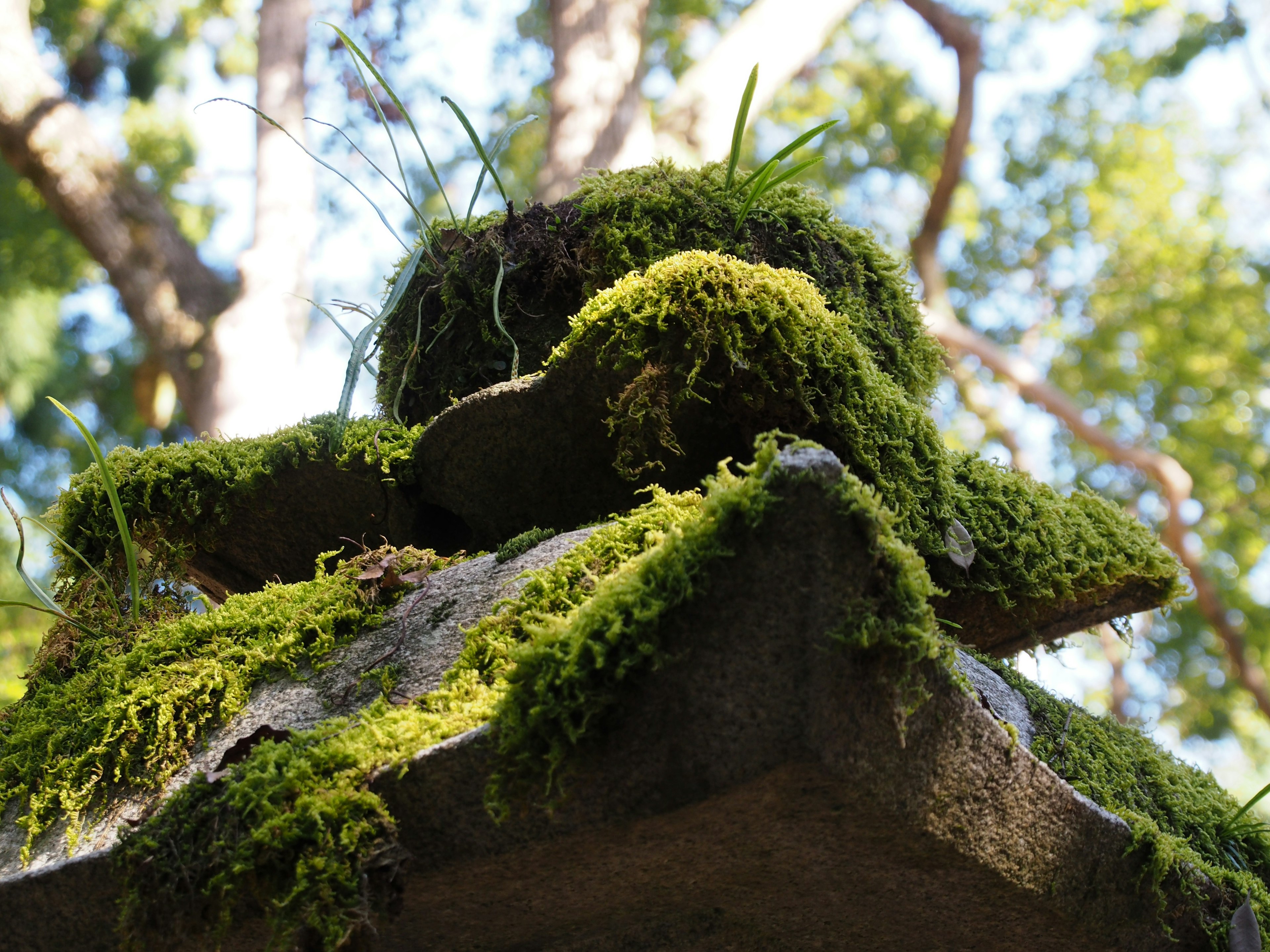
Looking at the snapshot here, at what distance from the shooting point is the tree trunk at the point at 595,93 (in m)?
5.26

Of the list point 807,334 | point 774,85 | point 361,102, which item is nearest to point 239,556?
point 807,334

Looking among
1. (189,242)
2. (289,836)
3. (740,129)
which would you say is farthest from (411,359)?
(189,242)

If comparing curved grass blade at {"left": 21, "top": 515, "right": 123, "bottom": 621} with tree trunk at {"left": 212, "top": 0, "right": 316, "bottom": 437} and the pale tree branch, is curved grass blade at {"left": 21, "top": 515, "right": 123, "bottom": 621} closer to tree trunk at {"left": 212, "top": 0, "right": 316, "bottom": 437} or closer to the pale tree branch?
tree trunk at {"left": 212, "top": 0, "right": 316, "bottom": 437}

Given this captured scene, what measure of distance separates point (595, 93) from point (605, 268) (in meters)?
3.95

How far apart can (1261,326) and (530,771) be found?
1339 centimetres

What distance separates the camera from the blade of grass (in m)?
1.90

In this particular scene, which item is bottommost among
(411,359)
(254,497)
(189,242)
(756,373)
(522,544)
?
(522,544)

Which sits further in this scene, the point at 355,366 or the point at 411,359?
the point at 411,359

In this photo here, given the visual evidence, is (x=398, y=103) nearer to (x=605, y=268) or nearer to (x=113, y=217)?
(x=605, y=268)

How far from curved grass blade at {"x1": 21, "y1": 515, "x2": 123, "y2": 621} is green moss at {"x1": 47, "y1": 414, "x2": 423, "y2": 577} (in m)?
0.05

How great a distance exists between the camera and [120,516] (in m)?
1.84

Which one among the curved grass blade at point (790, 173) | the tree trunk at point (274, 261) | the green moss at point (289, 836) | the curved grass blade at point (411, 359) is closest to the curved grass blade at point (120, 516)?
the curved grass blade at point (411, 359)

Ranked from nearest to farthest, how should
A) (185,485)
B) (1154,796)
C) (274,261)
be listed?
1. (1154,796)
2. (185,485)
3. (274,261)

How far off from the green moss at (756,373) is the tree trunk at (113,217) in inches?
211
